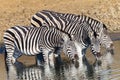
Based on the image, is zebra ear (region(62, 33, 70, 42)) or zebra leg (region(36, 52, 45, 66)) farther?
zebra leg (region(36, 52, 45, 66))

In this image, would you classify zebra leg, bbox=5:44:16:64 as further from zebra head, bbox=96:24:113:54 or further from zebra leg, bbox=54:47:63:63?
zebra head, bbox=96:24:113:54

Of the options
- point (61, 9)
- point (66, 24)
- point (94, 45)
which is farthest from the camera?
point (61, 9)

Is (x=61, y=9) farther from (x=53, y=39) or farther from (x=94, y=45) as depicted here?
(x=53, y=39)

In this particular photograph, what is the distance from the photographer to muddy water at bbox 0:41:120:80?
22.4 metres

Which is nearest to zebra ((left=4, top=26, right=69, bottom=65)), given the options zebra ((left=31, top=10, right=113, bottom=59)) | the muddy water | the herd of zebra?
the herd of zebra

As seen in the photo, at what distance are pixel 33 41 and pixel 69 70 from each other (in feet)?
8.55

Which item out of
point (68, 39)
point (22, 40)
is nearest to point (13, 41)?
point (22, 40)

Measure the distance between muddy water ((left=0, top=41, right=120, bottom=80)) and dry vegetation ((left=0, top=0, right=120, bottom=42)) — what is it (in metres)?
5.18

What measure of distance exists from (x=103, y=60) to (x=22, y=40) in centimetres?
305

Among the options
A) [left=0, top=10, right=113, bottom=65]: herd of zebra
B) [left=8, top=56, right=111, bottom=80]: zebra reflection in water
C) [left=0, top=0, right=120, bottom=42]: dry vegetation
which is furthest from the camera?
[left=0, top=0, right=120, bottom=42]: dry vegetation

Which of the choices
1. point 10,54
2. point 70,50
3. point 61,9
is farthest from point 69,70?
point 61,9

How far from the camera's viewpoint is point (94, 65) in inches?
963

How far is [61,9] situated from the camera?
32781 millimetres

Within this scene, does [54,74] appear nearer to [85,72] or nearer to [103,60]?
[85,72]
